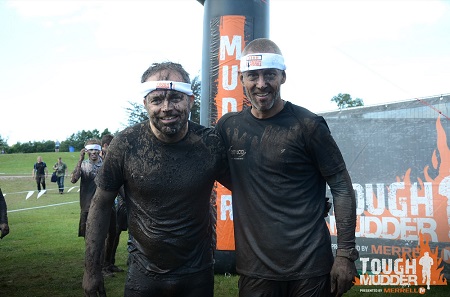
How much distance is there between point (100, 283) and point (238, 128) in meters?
1.32

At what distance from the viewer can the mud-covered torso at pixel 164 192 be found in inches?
115

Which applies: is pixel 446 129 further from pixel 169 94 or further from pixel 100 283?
pixel 100 283

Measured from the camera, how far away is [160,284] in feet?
9.57

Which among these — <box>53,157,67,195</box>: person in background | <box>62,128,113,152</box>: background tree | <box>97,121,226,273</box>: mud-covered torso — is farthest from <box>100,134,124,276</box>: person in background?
<box>62,128,113,152</box>: background tree

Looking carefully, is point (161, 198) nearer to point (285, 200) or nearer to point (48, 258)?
point (285, 200)

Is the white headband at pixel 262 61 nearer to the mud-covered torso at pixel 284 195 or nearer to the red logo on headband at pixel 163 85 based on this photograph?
the mud-covered torso at pixel 284 195

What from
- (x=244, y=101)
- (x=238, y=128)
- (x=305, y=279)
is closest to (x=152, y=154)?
(x=238, y=128)

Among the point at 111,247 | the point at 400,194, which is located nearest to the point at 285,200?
the point at 400,194

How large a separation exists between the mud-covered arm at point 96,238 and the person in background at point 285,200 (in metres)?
0.84

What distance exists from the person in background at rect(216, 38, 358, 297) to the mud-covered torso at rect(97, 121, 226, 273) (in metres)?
0.25

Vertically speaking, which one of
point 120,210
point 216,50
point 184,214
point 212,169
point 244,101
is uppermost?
point 216,50

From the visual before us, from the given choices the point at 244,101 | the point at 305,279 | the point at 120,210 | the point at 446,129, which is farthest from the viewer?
the point at 120,210

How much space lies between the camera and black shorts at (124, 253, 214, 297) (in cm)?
292

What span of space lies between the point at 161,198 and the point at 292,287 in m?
0.98
